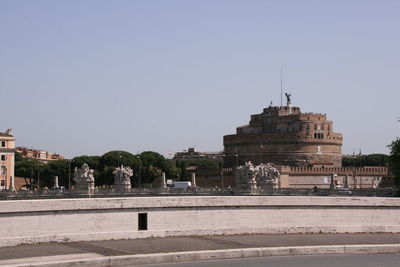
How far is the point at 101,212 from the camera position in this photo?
20.3m

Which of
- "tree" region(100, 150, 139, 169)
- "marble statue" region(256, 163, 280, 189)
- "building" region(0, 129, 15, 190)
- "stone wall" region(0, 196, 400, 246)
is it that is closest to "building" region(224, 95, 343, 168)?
"tree" region(100, 150, 139, 169)

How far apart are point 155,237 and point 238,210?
106 inches

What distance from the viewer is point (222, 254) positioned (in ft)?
58.3

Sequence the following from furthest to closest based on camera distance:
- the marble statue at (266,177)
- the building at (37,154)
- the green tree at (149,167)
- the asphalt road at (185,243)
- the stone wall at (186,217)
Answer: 1. the building at (37,154)
2. the green tree at (149,167)
3. the marble statue at (266,177)
4. the stone wall at (186,217)
5. the asphalt road at (185,243)

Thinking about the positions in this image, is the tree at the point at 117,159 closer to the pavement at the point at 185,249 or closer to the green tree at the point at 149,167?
the green tree at the point at 149,167

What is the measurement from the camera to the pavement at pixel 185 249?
16531 millimetres

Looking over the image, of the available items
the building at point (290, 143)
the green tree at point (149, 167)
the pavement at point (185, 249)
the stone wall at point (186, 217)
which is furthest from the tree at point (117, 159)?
the pavement at point (185, 249)

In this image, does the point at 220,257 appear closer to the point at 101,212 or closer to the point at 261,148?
the point at 101,212

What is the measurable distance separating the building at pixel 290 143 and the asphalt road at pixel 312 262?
11004 centimetres

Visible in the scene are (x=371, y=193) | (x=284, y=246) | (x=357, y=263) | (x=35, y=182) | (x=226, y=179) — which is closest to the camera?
(x=357, y=263)

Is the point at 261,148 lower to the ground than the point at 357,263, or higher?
higher

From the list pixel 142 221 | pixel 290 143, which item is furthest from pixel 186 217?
pixel 290 143

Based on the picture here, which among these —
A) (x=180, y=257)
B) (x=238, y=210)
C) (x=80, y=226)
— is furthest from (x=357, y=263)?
(x=80, y=226)

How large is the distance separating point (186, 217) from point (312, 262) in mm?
4950
